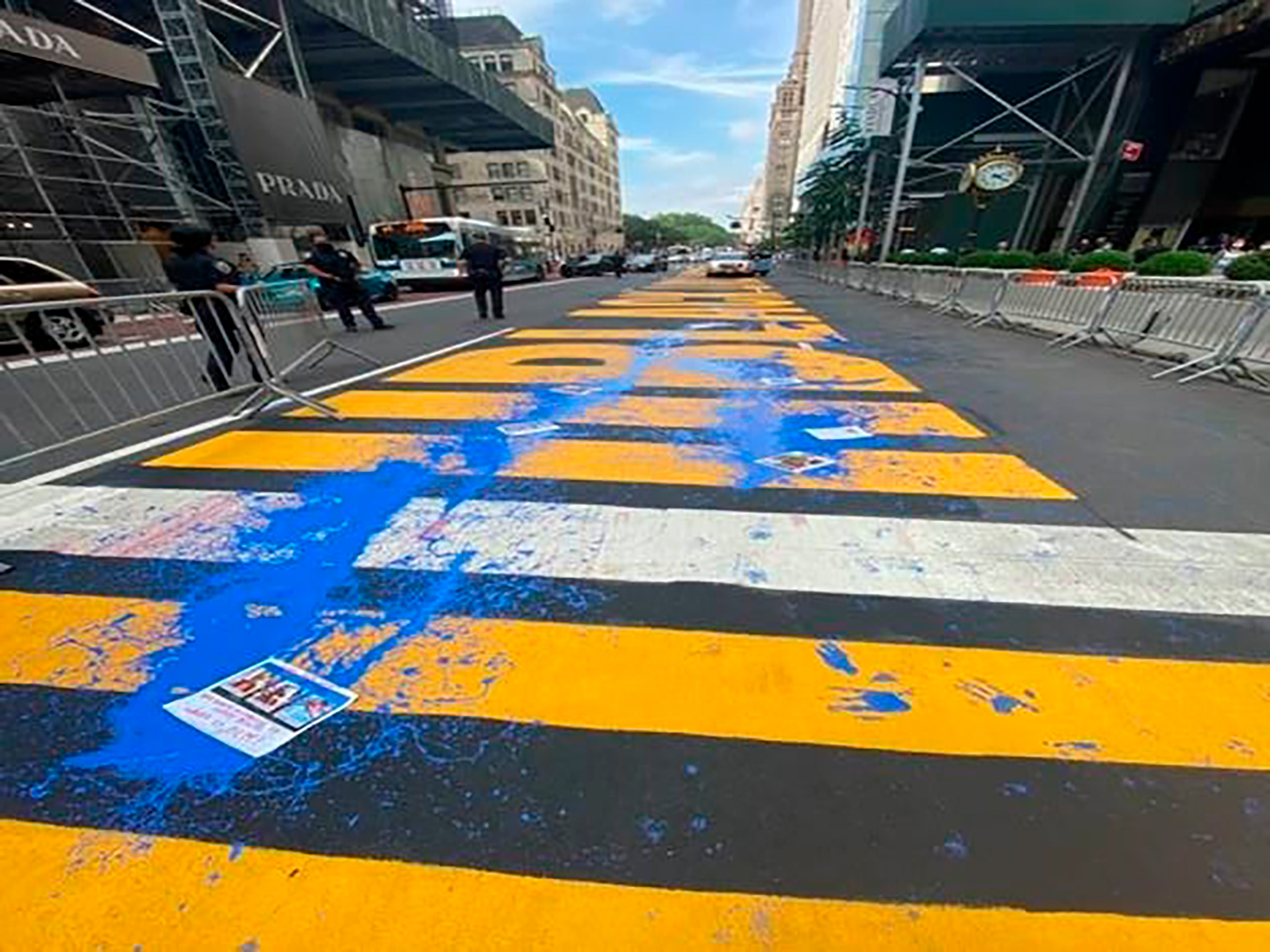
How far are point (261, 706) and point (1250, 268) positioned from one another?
20025 millimetres

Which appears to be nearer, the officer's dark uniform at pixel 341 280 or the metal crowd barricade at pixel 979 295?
the officer's dark uniform at pixel 341 280

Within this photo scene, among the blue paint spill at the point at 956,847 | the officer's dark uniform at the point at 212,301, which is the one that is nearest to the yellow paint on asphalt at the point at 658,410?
the officer's dark uniform at the point at 212,301

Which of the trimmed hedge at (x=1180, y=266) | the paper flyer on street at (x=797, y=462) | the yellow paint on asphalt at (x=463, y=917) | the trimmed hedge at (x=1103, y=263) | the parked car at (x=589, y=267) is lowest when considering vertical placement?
the parked car at (x=589, y=267)

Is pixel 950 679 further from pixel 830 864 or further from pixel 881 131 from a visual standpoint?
pixel 881 131

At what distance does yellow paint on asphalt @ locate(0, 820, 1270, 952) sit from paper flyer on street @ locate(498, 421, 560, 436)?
3.90 meters

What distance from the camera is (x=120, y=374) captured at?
835 centimetres

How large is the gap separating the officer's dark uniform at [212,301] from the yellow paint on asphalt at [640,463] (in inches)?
62.5

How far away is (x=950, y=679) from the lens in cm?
220

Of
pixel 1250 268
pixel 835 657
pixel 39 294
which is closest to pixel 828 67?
pixel 1250 268

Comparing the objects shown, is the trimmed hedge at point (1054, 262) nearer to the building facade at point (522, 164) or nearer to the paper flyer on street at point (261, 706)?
the paper flyer on street at point (261, 706)

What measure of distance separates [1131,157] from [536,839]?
1331 inches

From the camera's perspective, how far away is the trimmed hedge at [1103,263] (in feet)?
56.3

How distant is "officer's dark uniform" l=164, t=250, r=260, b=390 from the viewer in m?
6.09

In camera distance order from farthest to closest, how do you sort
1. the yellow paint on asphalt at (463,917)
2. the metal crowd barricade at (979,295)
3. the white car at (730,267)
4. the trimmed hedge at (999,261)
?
1. the white car at (730,267)
2. the trimmed hedge at (999,261)
3. the metal crowd barricade at (979,295)
4. the yellow paint on asphalt at (463,917)
